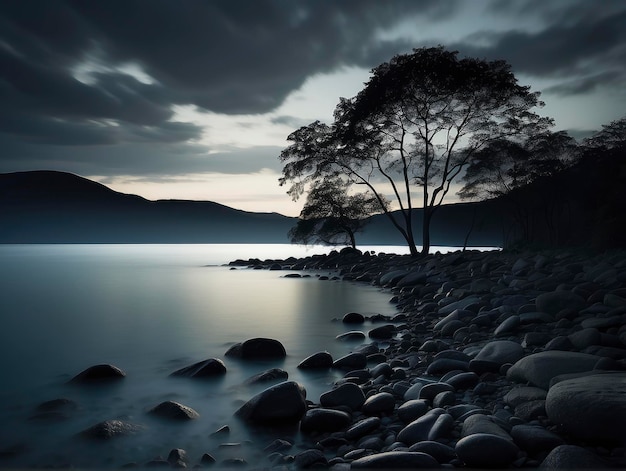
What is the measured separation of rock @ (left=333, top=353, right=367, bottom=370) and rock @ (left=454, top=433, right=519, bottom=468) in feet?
11.9

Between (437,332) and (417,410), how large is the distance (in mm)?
4557

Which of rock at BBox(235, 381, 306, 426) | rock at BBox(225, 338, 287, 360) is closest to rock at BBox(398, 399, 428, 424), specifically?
rock at BBox(235, 381, 306, 426)

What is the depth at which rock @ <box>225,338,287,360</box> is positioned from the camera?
8.20 metres

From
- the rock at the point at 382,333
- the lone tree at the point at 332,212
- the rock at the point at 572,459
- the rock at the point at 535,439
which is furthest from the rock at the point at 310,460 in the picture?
the lone tree at the point at 332,212

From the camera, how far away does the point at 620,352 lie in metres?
4.76

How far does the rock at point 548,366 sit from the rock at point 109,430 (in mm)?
4259

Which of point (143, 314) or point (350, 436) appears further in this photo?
point (143, 314)

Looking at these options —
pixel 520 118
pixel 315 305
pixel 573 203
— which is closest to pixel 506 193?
pixel 573 203

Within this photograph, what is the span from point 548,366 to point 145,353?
25.8 ft

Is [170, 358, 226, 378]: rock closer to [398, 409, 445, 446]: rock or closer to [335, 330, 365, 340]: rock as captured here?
[335, 330, 365, 340]: rock

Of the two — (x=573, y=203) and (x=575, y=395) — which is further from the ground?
(x=573, y=203)

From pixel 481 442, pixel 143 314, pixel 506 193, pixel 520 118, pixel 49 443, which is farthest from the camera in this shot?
pixel 506 193

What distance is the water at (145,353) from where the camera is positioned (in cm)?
439

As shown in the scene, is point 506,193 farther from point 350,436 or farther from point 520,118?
point 350,436
